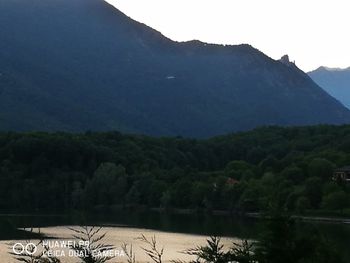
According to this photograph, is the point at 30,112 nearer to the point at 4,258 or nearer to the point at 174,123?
the point at 174,123

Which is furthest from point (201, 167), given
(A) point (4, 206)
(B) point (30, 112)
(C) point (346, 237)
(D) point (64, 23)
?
(D) point (64, 23)

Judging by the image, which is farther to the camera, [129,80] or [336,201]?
[129,80]

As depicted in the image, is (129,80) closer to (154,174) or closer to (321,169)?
(154,174)

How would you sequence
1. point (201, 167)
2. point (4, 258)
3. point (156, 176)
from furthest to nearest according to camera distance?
point (201, 167)
point (156, 176)
point (4, 258)

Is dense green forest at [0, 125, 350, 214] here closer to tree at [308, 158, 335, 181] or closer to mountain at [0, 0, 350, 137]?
tree at [308, 158, 335, 181]

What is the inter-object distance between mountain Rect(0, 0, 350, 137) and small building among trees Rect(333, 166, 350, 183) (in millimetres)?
66154

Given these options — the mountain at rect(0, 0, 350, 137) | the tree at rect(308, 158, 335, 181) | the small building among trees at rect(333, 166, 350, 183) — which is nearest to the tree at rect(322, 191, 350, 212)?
the small building among trees at rect(333, 166, 350, 183)

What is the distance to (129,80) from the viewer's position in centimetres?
16788

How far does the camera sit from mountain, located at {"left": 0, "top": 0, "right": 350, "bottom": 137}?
144 meters

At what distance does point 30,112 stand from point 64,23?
168 feet

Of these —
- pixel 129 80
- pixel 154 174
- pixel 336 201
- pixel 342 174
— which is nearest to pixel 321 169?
pixel 342 174

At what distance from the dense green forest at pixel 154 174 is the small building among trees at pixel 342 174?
1.83 ft

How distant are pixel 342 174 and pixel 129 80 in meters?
101

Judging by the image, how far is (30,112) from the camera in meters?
129
